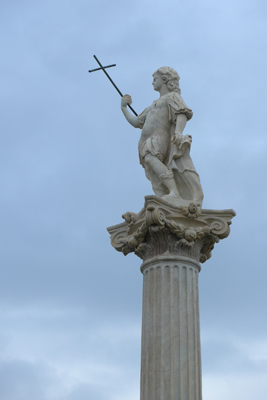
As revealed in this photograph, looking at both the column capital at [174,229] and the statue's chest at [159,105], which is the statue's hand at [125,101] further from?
the column capital at [174,229]

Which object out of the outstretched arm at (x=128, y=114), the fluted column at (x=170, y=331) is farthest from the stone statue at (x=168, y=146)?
the fluted column at (x=170, y=331)

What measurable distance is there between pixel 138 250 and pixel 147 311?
1.78m

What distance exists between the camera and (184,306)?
17328 mm

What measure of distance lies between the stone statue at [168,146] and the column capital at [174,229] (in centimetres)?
43

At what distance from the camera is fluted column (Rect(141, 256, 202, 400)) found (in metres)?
16.5

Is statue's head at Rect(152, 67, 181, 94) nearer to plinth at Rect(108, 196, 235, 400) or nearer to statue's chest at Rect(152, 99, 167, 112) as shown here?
statue's chest at Rect(152, 99, 167, 112)

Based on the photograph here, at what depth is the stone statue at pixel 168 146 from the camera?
1938cm

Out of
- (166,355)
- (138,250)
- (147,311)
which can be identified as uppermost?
(138,250)

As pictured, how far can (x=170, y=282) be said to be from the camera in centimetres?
1762

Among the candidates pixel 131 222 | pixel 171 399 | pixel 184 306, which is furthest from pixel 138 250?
pixel 171 399

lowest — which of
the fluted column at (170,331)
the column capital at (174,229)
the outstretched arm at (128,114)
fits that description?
the fluted column at (170,331)

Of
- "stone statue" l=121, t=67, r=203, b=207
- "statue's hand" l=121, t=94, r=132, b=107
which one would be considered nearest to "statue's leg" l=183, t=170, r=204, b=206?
"stone statue" l=121, t=67, r=203, b=207

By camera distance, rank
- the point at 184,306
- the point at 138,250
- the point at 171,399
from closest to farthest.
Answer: the point at 171,399 → the point at 184,306 → the point at 138,250

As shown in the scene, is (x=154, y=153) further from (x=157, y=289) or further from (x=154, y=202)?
(x=157, y=289)
